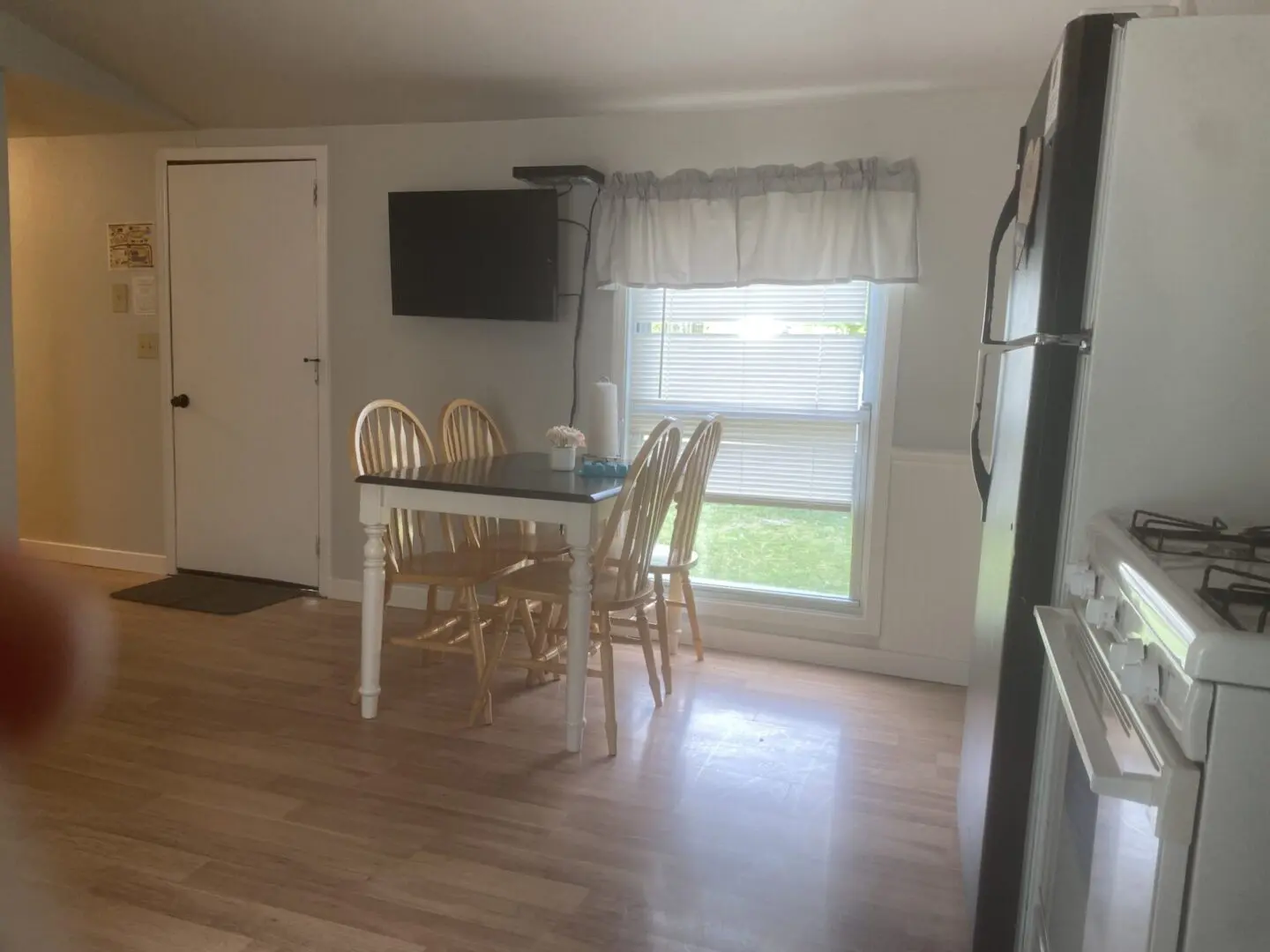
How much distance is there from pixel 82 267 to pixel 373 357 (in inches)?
63.9

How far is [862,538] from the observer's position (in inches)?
133

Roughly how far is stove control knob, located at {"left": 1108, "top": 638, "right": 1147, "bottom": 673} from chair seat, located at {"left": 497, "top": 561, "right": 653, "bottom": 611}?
175 cm

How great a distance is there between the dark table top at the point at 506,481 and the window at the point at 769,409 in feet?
2.70

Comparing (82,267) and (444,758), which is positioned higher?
(82,267)

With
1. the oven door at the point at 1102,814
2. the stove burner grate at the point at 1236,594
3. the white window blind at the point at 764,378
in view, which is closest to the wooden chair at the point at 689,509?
the white window blind at the point at 764,378

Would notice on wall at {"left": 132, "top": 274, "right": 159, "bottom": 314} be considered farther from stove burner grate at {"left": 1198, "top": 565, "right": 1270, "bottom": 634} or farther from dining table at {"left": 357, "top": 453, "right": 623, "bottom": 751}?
stove burner grate at {"left": 1198, "top": 565, "right": 1270, "bottom": 634}

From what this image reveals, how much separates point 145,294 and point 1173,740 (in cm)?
456

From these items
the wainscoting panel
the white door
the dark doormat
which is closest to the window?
the wainscoting panel

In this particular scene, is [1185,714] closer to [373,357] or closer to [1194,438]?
[1194,438]

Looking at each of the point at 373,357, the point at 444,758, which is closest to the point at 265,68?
the point at 373,357

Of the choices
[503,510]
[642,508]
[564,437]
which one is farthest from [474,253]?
[642,508]

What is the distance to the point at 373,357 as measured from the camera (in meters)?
3.94

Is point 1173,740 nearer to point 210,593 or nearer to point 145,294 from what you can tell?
point 210,593

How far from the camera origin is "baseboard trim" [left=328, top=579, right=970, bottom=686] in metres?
3.30
